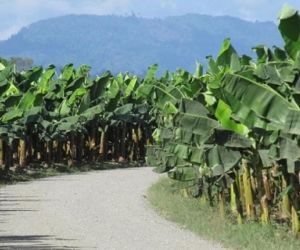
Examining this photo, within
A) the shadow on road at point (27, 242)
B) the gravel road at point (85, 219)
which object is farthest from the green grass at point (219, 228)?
the shadow on road at point (27, 242)

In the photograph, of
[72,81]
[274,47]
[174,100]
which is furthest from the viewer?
[72,81]

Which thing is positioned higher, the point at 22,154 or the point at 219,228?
the point at 219,228

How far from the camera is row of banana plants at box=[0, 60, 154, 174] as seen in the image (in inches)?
920

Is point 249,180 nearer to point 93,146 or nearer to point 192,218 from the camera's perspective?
point 192,218

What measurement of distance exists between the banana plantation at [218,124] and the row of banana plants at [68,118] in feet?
0.16

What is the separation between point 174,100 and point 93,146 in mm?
13441

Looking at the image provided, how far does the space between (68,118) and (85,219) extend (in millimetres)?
11496

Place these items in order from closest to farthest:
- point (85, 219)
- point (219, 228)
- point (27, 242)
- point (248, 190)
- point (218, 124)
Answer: point (27, 242)
point (218, 124)
point (219, 228)
point (248, 190)
point (85, 219)

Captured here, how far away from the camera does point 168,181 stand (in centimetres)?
2130

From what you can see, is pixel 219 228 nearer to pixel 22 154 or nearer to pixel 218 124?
pixel 218 124

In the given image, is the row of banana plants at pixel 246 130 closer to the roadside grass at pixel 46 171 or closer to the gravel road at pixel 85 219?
the gravel road at pixel 85 219

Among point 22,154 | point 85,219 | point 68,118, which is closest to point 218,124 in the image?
point 85,219

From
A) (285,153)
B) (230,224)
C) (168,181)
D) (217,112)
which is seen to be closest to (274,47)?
(217,112)

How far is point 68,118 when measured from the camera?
83.0 feet
